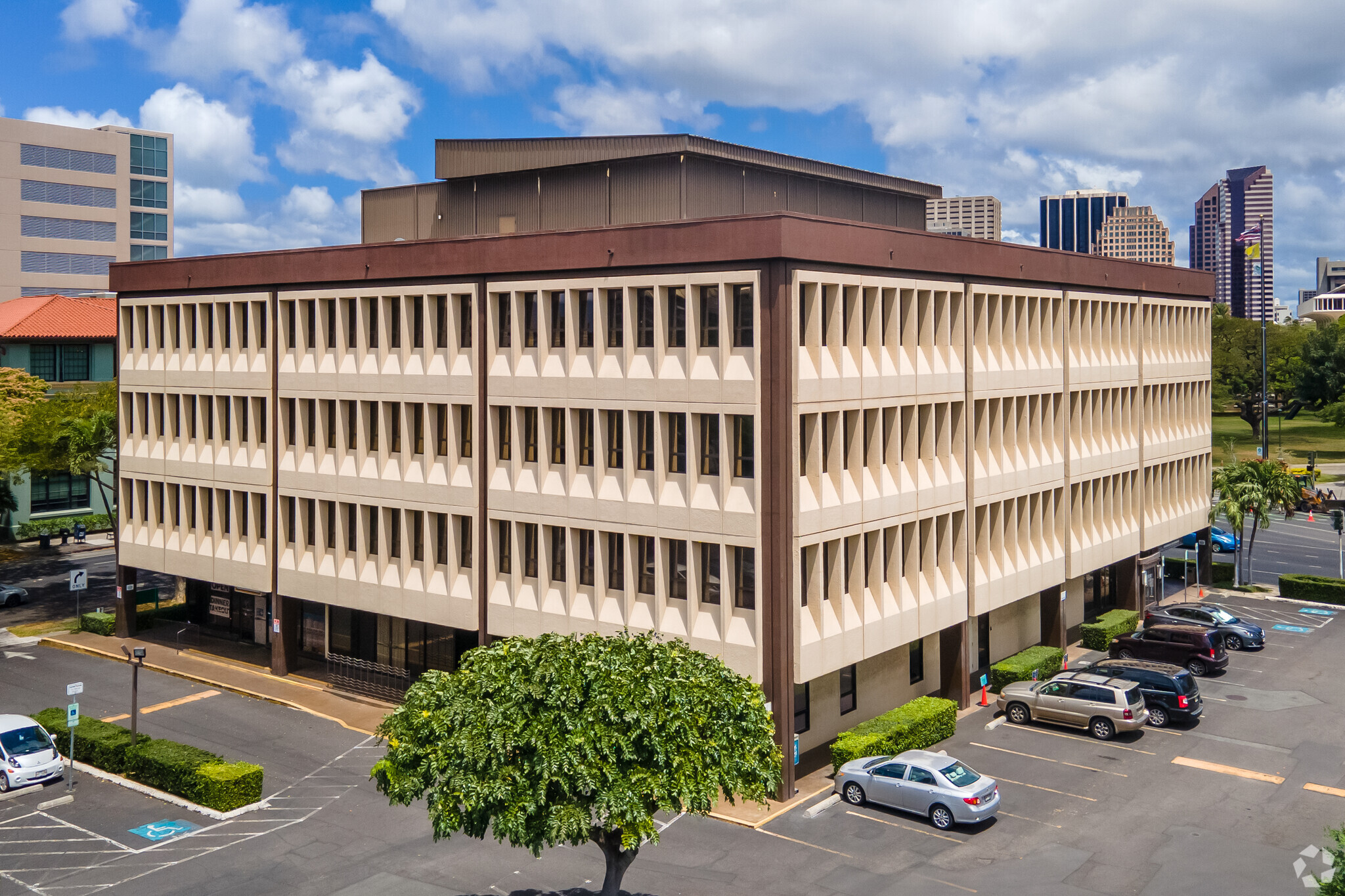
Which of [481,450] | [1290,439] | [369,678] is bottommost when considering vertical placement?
[369,678]

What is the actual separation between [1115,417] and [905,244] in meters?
20.5

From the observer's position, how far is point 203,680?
43.7 meters

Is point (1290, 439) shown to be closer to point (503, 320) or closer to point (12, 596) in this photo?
point (503, 320)

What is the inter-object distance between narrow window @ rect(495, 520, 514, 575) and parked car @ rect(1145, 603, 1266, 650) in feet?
88.2

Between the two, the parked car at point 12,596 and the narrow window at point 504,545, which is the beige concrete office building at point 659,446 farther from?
the parked car at point 12,596

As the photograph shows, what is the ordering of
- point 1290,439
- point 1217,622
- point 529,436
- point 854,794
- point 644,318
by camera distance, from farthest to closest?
point 1290,439 → point 1217,622 → point 529,436 → point 644,318 → point 854,794

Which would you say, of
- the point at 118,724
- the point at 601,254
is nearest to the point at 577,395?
the point at 601,254

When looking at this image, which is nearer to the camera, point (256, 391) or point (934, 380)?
point (934, 380)

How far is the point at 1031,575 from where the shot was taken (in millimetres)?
43406

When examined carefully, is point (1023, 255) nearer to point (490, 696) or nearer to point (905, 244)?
point (905, 244)

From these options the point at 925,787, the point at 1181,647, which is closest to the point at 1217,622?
the point at 1181,647

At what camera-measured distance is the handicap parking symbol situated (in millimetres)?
29250

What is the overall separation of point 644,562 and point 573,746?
1558cm

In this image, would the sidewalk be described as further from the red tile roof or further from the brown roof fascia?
the red tile roof
